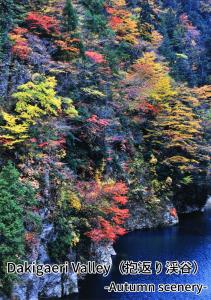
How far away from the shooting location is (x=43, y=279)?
22.0 metres

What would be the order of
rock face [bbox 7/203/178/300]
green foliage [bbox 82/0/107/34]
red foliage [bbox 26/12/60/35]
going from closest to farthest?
1. rock face [bbox 7/203/178/300]
2. red foliage [bbox 26/12/60/35]
3. green foliage [bbox 82/0/107/34]

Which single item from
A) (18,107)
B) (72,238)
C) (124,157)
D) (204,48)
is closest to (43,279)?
(72,238)

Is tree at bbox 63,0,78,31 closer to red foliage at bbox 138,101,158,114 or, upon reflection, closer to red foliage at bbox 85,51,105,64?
red foliage at bbox 85,51,105,64

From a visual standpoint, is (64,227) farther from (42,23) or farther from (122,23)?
(122,23)

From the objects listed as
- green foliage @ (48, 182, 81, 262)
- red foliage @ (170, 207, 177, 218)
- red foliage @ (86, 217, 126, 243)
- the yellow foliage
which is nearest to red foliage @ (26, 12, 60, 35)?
green foliage @ (48, 182, 81, 262)

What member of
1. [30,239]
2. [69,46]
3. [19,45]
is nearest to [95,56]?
[69,46]

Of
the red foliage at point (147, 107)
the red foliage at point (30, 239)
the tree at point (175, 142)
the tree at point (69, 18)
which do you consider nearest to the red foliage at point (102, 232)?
the red foliage at point (30, 239)

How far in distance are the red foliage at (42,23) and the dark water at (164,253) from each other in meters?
16.1

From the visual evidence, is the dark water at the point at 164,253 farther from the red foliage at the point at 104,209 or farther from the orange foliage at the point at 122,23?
the orange foliage at the point at 122,23

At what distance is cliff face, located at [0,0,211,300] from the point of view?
23.0m

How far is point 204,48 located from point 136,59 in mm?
A: 25980

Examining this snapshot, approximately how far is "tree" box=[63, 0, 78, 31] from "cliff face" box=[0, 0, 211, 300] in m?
0.08

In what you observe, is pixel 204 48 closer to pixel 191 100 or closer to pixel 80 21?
pixel 191 100

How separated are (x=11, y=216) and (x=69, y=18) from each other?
18826 mm
